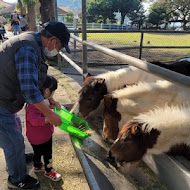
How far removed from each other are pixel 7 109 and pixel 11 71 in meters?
0.43

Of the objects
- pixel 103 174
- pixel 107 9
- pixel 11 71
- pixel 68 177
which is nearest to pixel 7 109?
pixel 11 71

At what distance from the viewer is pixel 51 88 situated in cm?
258

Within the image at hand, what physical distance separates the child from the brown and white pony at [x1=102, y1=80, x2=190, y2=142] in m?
0.80

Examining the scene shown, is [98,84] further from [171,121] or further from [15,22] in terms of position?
[15,22]

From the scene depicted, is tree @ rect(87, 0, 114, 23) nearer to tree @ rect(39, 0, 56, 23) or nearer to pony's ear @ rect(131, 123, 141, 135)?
tree @ rect(39, 0, 56, 23)

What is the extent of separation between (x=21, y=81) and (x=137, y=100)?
152cm

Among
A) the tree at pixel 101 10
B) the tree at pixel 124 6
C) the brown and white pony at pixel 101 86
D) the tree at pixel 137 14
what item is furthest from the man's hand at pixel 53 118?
the tree at pixel 137 14

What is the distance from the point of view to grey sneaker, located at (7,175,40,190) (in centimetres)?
247

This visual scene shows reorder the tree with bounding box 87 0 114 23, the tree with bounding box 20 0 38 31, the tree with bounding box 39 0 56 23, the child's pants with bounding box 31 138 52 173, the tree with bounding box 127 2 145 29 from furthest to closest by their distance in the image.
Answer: the tree with bounding box 127 2 145 29, the tree with bounding box 87 0 114 23, the tree with bounding box 20 0 38 31, the tree with bounding box 39 0 56 23, the child's pants with bounding box 31 138 52 173

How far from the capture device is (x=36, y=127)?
257 cm

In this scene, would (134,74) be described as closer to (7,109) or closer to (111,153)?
(111,153)

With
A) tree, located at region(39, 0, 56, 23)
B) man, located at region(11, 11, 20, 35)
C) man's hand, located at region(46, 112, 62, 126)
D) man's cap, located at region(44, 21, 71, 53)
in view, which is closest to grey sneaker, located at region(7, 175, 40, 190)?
man's hand, located at region(46, 112, 62, 126)

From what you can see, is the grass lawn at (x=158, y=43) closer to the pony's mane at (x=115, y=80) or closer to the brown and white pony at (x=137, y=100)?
the pony's mane at (x=115, y=80)

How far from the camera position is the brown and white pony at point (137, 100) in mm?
2812
